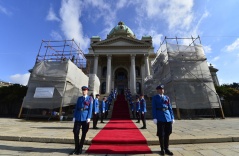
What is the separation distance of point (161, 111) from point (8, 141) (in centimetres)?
514

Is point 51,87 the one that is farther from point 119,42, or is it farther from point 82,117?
point 119,42

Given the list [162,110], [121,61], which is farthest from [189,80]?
[121,61]

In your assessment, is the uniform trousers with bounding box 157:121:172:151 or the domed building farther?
the domed building

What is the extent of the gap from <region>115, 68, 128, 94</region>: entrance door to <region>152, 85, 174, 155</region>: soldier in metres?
29.3

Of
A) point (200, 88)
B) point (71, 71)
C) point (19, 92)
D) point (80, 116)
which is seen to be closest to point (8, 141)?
point (80, 116)

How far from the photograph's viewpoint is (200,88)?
44.1ft

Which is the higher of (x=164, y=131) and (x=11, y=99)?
(x=11, y=99)

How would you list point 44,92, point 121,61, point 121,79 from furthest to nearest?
point 121,61 → point 121,79 → point 44,92

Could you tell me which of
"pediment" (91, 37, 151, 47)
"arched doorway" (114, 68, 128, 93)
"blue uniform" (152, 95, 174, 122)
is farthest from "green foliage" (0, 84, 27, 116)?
"blue uniform" (152, 95, 174, 122)

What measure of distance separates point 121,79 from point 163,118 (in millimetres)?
31097

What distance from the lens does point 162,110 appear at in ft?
12.8

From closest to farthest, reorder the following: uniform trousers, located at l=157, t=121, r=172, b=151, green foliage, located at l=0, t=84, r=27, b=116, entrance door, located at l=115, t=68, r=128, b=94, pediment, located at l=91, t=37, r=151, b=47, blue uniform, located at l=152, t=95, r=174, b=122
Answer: uniform trousers, located at l=157, t=121, r=172, b=151, blue uniform, located at l=152, t=95, r=174, b=122, green foliage, located at l=0, t=84, r=27, b=116, pediment, located at l=91, t=37, r=151, b=47, entrance door, located at l=115, t=68, r=128, b=94

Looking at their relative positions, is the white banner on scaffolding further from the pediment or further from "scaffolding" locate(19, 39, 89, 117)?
the pediment

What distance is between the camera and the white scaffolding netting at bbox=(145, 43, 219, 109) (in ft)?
42.3
